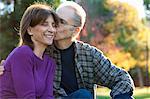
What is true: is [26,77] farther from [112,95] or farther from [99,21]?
[99,21]

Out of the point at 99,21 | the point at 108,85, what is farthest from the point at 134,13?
the point at 108,85

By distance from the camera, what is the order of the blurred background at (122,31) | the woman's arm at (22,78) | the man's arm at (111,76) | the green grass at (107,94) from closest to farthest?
the woman's arm at (22,78), the man's arm at (111,76), the green grass at (107,94), the blurred background at (122,31)

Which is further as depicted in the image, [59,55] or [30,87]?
[59,55]

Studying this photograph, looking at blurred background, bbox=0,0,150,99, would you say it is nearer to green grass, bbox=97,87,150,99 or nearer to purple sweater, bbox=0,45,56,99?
green grass, bbox=97,87,150,99

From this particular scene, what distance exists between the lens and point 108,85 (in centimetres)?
162

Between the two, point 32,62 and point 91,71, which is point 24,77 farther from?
point 91,71

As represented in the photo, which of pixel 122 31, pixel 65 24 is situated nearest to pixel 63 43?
pixel 65 24

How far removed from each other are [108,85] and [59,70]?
21 centimetres

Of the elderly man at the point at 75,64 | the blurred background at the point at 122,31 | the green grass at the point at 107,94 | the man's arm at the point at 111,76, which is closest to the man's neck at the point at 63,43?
the elderly man at the point at 75,64

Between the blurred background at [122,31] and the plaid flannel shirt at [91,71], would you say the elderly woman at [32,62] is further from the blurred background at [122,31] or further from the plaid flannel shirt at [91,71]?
the blurred background at [122,31]

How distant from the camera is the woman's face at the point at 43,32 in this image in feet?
4.79

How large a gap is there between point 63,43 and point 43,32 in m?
0.15

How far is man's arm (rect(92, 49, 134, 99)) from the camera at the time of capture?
1.55m

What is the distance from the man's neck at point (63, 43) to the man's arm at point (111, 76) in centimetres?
10
